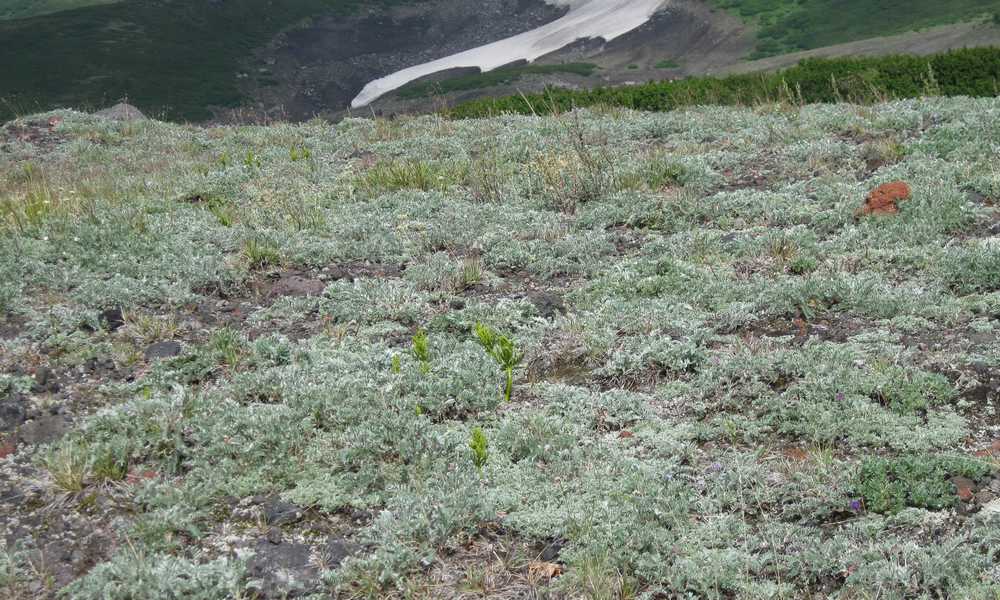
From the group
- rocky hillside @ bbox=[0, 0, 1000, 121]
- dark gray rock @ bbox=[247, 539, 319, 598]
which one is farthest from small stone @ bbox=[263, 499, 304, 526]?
rocky hillside @ bbox=[0, 0, 1000, 121]

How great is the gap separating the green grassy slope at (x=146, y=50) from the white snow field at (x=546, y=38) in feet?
66.1

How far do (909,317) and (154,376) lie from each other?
617 centimetres

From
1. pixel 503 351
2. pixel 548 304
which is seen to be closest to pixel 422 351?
Result: pixel 503 351

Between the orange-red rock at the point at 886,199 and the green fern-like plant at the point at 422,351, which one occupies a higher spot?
the green fern-like plant at the point at 422,351

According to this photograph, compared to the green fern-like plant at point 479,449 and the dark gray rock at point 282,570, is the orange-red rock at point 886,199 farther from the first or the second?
the dark gray rock at point 282,570

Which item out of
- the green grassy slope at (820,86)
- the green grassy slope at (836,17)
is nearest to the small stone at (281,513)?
the green grassy slope at (820,86)

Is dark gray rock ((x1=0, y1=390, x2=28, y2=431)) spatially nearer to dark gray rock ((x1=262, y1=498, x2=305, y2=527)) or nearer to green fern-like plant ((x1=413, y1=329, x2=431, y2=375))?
dark gray rock ((x1=262, y1=498, x2=305, y2=527))

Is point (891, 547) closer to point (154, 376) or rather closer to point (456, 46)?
point (154, 376)

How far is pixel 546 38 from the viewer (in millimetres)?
110250

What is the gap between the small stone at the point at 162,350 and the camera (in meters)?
7.14

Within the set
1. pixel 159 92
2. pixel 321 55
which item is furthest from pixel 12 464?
pixel 321 55

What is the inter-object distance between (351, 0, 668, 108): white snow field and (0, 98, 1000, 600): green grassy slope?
88567 millimetres

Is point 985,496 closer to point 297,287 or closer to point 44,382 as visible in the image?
point 297,287

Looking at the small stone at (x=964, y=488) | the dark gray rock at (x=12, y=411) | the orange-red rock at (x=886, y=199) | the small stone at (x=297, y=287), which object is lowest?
the small stone at (x=964, y=488)
